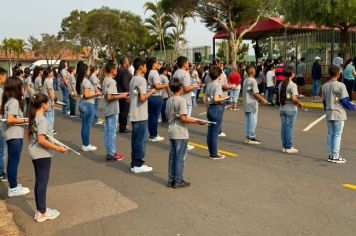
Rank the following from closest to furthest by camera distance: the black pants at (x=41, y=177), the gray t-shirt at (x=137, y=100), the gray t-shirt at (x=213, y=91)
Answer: the black pants at (x=41, y=177), the gray t-shirt at (x=137, y=100), the gray t-shirt at (x=213, y=91)

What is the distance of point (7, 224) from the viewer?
5191 millimetres

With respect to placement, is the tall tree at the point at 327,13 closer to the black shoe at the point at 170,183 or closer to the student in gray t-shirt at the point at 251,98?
the student in gray t-shirt at the point at 251,98

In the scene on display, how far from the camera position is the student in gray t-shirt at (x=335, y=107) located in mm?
7391

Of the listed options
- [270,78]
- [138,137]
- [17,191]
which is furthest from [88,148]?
[270,78]

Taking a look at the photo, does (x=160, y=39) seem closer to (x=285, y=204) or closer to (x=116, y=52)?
(x=116, y=52)

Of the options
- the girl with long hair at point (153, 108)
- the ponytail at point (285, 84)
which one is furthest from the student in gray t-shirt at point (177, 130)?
the girl with long hair at point (153, 108)

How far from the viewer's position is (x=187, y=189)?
6.21 m

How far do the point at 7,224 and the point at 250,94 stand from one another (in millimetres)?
5697

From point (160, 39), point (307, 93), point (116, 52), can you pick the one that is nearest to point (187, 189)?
point (307, 93)

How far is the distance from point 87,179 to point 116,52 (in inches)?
1771

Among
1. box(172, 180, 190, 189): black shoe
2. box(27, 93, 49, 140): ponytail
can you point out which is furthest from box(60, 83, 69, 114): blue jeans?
box(27, 93, 49, 140): ponytail

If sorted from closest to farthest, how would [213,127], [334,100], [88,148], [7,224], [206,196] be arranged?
[7,224], [206,196], [334,100], [213,127], [88,148]

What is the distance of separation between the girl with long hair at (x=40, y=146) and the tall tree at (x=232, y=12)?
984 inches

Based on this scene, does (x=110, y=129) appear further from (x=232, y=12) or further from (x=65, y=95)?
(x=232, y=12)
